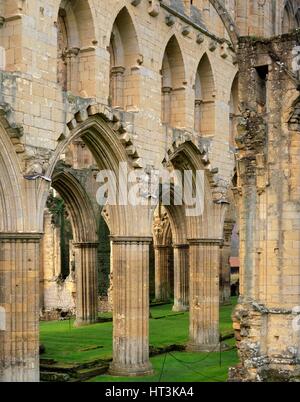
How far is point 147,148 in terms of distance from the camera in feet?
61.0

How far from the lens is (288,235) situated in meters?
14.3

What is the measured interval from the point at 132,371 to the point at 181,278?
1468 cm

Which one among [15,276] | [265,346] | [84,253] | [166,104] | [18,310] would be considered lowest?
[265,346]

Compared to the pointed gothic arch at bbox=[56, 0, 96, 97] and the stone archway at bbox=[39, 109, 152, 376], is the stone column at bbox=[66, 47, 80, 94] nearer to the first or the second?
the pointed gothic arch at bbox=[56, 0, 96, 97]

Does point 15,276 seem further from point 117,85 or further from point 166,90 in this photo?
point 166,90

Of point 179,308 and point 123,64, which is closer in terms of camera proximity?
point 123,64

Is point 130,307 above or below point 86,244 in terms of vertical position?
below

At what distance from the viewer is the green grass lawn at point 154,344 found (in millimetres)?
18297

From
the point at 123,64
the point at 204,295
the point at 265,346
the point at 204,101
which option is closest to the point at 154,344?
the point at 204,295

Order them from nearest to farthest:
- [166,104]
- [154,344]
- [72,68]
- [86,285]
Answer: [72,68] < [166,104] < [154,344] < [86,285]

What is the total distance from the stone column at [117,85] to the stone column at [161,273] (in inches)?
722

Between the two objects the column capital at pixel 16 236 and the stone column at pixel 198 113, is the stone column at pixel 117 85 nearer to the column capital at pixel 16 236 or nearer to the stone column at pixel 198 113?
the stone column at pixel 198 113

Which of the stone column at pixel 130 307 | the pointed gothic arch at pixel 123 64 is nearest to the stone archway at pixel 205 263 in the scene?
the pointed gothic arch at pixel 123 64

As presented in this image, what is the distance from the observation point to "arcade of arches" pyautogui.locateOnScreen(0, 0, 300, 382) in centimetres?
1432
